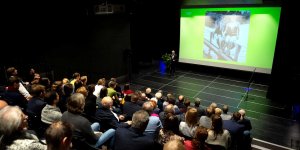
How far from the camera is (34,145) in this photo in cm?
204

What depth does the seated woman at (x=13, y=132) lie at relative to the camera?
1964 mm

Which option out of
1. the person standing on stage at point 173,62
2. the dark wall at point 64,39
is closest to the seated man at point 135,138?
the dark wall at point 64,39

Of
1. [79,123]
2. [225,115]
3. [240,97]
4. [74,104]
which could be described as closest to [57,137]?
[79,123]

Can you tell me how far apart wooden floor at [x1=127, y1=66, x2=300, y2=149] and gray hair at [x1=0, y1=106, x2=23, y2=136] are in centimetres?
435

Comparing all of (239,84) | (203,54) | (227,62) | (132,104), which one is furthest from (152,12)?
(132,104)

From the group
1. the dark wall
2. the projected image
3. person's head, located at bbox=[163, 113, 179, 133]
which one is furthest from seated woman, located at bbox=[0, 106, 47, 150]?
the projected image

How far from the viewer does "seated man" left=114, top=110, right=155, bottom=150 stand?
2656 millimetres

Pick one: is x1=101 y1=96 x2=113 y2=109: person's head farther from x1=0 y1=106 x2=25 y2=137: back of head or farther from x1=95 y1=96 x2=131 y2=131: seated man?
x1=0 y1=106 x2=25 y2=137: back of head

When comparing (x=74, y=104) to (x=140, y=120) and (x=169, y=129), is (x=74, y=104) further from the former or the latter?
(x=169, y=129)

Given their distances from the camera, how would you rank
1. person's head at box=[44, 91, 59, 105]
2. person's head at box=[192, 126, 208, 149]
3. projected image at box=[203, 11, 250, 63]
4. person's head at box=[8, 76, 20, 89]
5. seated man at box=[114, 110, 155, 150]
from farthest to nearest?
projected image at box=[203, 11, 250, 63] < person's head at box=[8, 76, 20, 89] < person's head at box=[44, 91, 59, 105] < person's head at box=[192, 126, 208, 149] < seated man at box=[114, 110, 155, 150]

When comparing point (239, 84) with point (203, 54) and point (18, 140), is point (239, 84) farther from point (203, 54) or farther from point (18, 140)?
point (18, 140)

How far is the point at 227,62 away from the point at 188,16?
2.56 metres

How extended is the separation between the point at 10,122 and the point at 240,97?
7.20 metres

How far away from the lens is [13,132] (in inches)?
78.5
